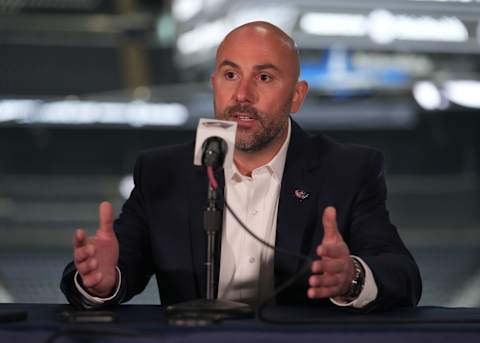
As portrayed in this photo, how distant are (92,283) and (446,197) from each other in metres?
5.92

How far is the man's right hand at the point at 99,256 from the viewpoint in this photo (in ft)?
5.84

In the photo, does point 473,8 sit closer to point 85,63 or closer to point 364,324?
point 85,63

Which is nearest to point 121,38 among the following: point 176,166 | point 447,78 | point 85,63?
point 85,63

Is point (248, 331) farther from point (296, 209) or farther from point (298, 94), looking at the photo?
point (298, 94)

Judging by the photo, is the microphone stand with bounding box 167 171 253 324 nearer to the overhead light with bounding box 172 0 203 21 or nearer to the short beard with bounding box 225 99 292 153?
the short beard with bounding box 225 99 292 153

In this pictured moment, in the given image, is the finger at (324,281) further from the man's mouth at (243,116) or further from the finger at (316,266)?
the man's mouth at (243,116)

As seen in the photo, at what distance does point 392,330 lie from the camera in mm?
1566

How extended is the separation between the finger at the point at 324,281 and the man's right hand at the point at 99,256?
38 centimetres

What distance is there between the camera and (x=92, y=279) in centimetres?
185

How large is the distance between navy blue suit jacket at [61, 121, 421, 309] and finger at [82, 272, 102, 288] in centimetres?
17

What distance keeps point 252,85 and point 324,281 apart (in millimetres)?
587

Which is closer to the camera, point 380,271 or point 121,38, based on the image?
point 380,271

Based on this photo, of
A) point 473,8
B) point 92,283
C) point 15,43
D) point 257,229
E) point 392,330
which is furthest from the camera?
point 15,43

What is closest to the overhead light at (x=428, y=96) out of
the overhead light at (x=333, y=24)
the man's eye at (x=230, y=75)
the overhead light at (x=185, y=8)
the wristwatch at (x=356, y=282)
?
the overhead light at (x=333, y=24)
